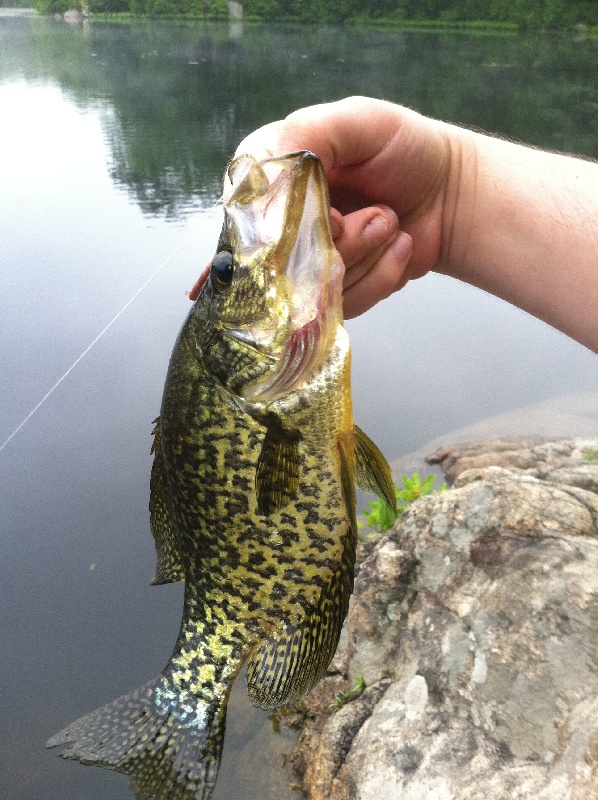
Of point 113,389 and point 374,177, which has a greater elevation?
point 374,177

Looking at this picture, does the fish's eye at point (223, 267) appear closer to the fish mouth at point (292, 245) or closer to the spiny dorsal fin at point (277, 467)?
the fish mouth at point (292, 245)

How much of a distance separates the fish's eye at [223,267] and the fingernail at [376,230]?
1.39 ft

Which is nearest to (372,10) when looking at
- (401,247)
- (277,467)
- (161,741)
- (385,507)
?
(385,507)

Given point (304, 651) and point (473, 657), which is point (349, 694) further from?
point (304, 651)

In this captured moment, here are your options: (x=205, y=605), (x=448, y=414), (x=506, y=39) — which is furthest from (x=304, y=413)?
Answer: (x=506, y=39)

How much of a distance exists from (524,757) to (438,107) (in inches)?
720

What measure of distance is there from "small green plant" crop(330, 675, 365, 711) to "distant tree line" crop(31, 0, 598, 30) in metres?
42.8

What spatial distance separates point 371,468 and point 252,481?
27 centimetres

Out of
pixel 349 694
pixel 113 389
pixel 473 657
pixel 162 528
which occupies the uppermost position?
pixel 162 528

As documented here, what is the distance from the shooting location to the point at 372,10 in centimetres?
4500

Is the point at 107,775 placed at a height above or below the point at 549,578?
below

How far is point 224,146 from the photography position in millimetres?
13617

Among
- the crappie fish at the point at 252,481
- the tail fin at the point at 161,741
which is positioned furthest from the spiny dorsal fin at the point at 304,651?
the tail fin at the point at 161,741

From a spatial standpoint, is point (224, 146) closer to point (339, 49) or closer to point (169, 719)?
point (169, 719)
